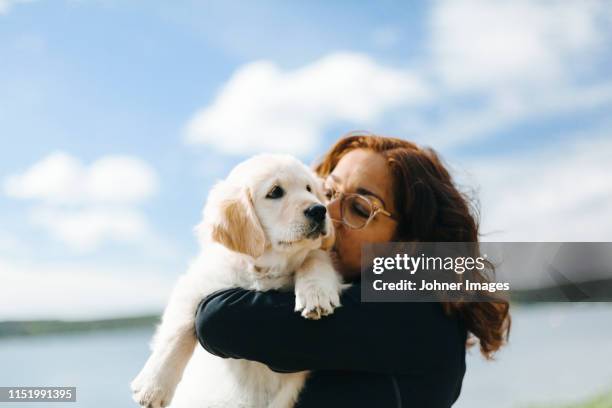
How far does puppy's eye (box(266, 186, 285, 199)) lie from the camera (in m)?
2.57

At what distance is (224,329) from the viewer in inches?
83.4

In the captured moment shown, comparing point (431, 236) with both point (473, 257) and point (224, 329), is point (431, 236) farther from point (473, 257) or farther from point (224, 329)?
point (224, 329)

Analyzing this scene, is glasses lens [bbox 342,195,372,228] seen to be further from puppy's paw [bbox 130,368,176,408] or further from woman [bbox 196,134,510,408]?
puppy's paw [bbox 130,368,176,408]

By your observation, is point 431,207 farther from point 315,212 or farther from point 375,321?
point 375,321

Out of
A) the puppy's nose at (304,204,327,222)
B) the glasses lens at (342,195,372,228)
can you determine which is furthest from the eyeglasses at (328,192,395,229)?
the puppy's nose at (304,204,327,222)

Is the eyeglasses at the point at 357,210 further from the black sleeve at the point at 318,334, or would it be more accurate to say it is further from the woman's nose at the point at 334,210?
the black sleeve at the point at 318,334

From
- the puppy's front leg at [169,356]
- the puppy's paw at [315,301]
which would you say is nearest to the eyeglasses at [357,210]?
the puppy's paw at [315,301]

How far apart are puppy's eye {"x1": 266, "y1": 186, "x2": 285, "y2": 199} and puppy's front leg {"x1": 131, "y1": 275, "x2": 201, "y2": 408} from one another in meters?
0.46

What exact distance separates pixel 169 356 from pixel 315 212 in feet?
2.42

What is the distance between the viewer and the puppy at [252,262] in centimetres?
231

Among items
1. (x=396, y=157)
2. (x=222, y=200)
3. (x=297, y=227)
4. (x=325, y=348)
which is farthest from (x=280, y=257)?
(x=396, y=157)

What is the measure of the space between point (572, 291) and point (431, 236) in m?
1.48

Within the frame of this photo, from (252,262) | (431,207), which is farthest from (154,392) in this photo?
(431,207)

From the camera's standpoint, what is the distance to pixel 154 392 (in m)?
2.25
